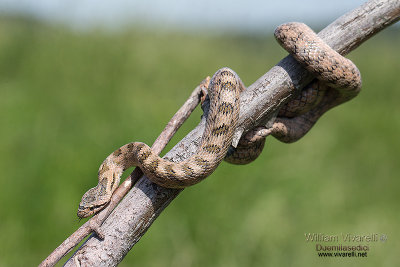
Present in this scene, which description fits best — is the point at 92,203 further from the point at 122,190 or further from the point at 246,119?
the point at 246,119

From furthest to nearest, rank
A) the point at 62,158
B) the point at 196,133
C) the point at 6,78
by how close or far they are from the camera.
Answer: the point at 6,78
the point at 62,158
the point at 196,133

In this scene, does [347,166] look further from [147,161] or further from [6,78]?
[147,161]

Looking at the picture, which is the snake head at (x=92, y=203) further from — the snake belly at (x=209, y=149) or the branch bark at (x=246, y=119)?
the branch bark at (x=246, y=119)

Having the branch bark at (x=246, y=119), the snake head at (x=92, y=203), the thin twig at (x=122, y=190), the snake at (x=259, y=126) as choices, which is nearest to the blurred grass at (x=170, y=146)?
the snake head at (x=92, y=203)

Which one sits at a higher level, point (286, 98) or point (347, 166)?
point (347, 166)

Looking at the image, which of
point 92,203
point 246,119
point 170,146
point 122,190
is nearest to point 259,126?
point 246,119

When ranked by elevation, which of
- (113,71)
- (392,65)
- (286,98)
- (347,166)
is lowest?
(286,98)

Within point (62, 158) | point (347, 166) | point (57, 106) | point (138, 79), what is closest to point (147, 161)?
point (62, 158)
